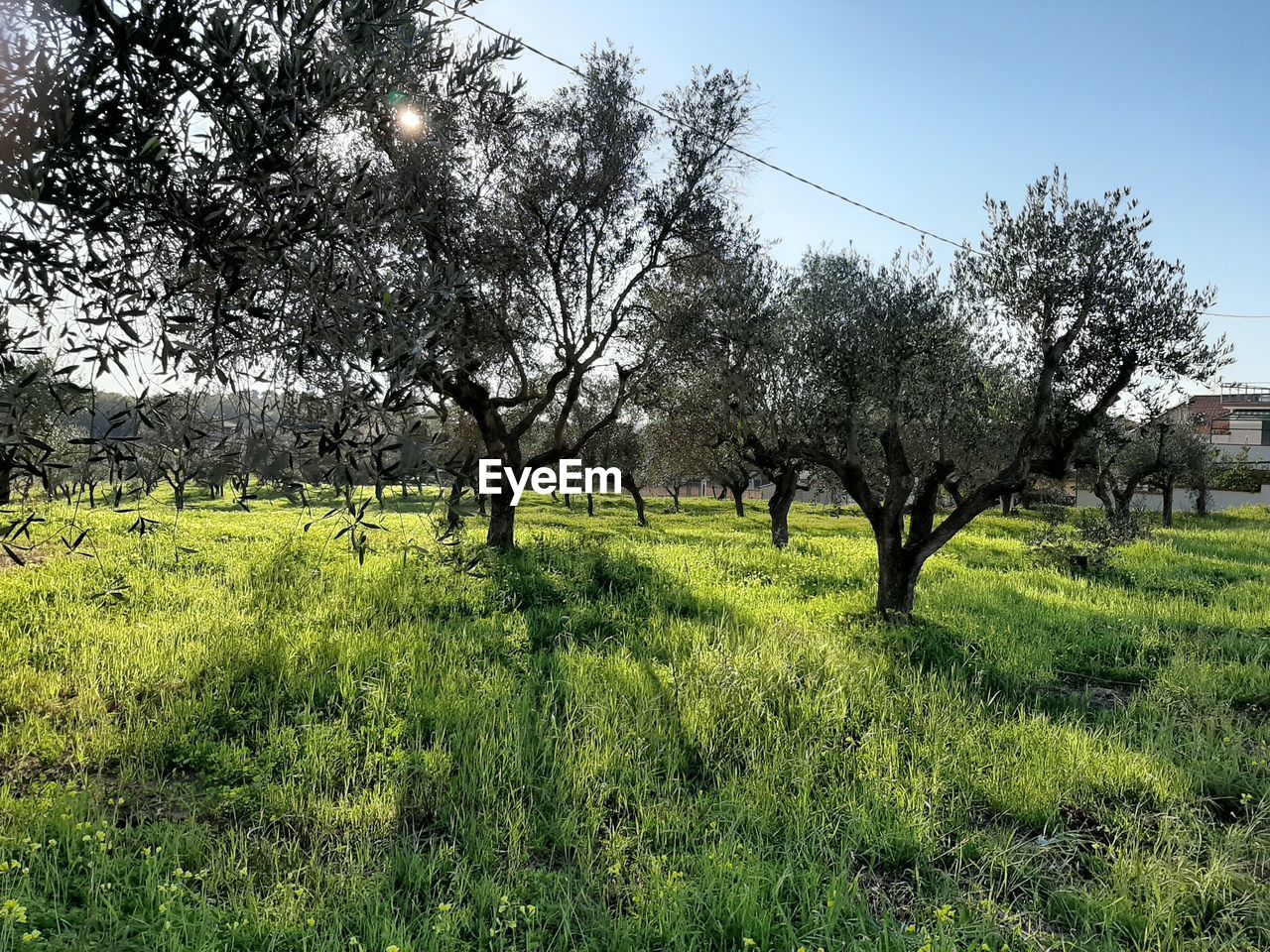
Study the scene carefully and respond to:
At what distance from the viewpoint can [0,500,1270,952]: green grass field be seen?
4523mm

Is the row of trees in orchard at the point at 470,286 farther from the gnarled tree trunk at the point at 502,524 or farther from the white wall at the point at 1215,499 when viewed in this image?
the white wall at the point at 1215,499

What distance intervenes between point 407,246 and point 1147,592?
737 inches

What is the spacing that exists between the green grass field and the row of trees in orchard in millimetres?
1458

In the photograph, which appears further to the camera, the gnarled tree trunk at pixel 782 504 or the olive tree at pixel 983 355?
the gnarled tree trunk at pixel 782 504

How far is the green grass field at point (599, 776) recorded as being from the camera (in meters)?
4.52

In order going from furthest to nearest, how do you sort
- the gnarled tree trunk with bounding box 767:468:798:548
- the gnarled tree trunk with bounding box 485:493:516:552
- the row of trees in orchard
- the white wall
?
the white wall → the gnarled tree trunk with bounding box 767:468:798:548 → the gnarled tree trunk with bounding box 485:493:516:552 → the row of trees in orchard

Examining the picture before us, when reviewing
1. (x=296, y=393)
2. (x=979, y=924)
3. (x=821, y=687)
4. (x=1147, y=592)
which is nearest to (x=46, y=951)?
(x=296, y=393)

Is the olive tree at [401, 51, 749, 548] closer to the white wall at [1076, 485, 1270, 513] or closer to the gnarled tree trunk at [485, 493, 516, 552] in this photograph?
the gnarled tree trunk at [485, 493, 516, 552]

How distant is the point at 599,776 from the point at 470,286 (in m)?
4.17

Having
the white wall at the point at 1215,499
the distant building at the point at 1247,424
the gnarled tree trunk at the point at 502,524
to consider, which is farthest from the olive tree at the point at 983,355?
the distant building at the point at 1247,424

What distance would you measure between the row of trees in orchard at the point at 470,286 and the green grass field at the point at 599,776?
146 centimetres

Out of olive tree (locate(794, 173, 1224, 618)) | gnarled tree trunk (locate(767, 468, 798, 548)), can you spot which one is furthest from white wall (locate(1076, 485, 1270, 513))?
olive tree (locate(794, 173, 1224, 618))

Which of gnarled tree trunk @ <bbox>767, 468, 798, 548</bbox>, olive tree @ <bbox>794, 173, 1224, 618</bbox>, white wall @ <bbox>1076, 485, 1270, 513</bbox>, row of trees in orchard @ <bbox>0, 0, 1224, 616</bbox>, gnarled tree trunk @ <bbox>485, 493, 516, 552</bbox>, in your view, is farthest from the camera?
white wall @ <bbox>1076, 485, 1270, 513</bbox>

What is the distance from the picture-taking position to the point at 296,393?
14.7 feet
